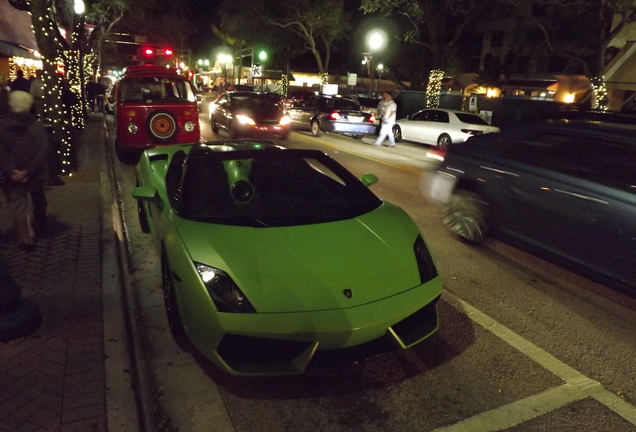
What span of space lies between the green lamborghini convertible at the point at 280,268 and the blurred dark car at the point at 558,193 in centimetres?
194

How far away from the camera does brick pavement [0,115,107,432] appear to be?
9.46 ft

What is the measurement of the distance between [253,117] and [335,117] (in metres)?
4.72

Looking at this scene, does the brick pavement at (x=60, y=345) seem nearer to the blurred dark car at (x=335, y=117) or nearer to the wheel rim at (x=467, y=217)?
the wheel rim at (x=467, y=217)

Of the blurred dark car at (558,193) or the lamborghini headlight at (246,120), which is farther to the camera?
the lamborghini headlight at (246,120)

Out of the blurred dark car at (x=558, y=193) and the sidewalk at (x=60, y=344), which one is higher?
the blurred dark car at (x=558, y=193)

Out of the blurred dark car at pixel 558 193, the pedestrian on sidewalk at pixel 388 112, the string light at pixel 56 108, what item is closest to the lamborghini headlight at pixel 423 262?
the blurred dark car at pixel 558 193

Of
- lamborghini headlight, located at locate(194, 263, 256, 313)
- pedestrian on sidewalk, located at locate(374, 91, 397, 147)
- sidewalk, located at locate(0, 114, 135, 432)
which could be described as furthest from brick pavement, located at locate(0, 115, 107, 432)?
pedestrian on sidewalk, located at locate(374, 91, 397, 147)

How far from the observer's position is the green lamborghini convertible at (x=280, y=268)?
302cm

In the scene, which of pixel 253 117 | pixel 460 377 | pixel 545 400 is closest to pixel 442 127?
pixel 253 117

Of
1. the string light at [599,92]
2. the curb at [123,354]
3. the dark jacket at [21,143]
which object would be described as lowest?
the curb at [123,354]

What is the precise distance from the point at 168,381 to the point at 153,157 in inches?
135

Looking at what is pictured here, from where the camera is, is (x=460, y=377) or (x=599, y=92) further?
(x=599, y=92)

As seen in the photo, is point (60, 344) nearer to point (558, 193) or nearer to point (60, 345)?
point (60, 345)

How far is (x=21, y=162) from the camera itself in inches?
201
